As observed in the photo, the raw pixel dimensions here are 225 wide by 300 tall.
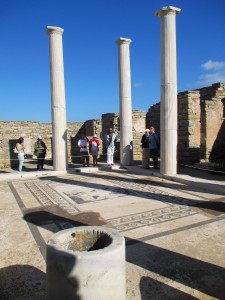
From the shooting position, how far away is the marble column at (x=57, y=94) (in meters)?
9.80

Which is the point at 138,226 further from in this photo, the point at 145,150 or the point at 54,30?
the point at 54,30

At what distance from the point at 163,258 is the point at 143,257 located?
0.26 m

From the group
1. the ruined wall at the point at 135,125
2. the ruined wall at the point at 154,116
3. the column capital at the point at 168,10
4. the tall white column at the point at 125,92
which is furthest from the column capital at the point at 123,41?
the ruined wall at the point at 154,116

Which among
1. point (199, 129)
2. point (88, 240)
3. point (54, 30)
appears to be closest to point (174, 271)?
point (88, 240)

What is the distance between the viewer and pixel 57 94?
991 centimetres

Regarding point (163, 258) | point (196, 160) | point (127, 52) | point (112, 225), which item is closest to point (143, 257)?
point (163, 258)

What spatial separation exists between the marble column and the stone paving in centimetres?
174

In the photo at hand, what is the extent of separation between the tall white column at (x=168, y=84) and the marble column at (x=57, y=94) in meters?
3.85

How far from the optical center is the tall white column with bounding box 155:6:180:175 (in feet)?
27.5

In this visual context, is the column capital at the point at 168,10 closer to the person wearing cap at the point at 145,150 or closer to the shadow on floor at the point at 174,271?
the person wearing cap at the point at 145,150

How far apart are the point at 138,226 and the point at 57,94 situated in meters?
6.99

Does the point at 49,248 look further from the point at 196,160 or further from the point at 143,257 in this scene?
the point at 196,160

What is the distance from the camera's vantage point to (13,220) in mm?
4824

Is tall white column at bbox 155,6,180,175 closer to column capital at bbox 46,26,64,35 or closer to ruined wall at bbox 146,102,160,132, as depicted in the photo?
column capital at bbox 46,26,64,35
